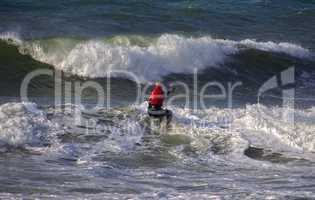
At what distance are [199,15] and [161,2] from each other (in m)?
1.61

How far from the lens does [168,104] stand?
58.6ft

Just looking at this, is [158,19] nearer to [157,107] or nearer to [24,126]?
[157,107]

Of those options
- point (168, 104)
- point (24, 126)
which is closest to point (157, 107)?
point (168, 104)

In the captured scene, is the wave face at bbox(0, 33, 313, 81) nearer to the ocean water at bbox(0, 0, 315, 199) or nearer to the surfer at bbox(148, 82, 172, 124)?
the ocean water at bbox(0, 0, 315, 199)

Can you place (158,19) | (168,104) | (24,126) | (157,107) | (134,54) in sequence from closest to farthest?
1. (24,126)
2. (157,107)
3. (168,104)
4. (134,54)
5. (158,19)

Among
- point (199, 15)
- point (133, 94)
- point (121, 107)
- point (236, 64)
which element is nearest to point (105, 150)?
point (121, 107)

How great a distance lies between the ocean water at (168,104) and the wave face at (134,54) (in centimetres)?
4

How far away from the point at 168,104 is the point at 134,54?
4453mm

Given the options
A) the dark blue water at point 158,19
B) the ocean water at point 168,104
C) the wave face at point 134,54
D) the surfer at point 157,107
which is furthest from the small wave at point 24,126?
the dark blue water at point 158,19

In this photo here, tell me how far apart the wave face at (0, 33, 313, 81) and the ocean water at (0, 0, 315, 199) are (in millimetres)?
41

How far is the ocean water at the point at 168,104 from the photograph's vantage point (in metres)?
12.0

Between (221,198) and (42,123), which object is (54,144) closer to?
(42,123)

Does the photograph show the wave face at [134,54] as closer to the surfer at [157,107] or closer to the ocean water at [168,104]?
the ocean water at [168,104]

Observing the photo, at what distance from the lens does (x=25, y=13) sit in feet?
83.6
